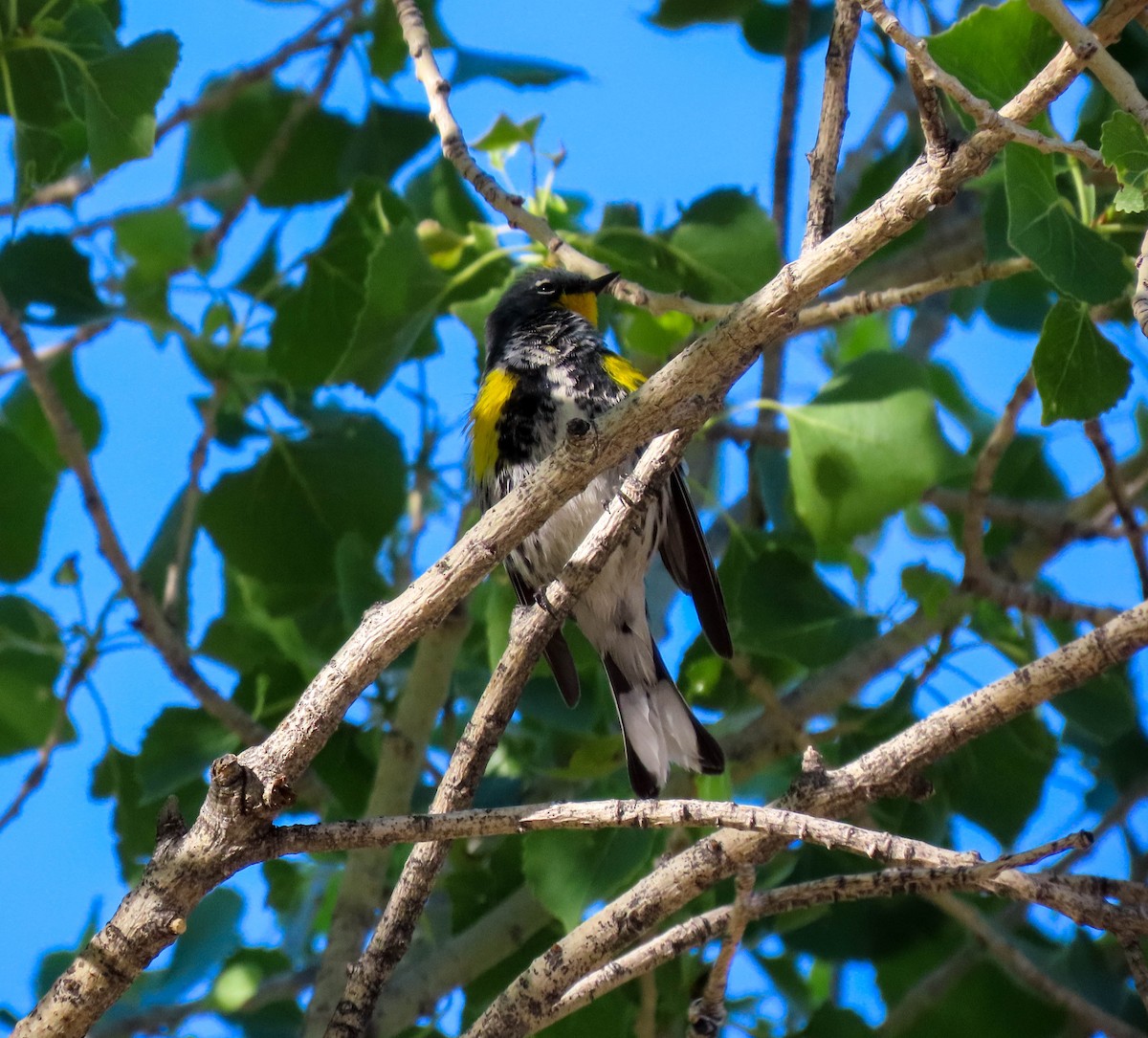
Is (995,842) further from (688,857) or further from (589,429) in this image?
(589,429)

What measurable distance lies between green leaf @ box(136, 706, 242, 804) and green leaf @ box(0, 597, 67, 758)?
0.97 feet

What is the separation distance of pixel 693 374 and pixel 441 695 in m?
1.65

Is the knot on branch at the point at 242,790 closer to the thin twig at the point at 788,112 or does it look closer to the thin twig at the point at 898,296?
the thin twig at the point at 898,296

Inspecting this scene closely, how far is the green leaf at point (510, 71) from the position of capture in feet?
11.6

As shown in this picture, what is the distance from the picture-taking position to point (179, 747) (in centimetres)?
317

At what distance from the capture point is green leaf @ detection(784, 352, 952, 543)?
2.88 metres

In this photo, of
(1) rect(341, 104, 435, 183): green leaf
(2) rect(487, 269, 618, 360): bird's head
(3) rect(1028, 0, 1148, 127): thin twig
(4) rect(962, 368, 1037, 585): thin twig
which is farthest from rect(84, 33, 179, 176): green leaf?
(4) rect(962, 368, 1037, 585): thin twig

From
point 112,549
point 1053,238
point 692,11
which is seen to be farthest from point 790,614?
point 692,11

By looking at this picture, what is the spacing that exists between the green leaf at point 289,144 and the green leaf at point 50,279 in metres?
0.71

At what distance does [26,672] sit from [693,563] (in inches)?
63.6

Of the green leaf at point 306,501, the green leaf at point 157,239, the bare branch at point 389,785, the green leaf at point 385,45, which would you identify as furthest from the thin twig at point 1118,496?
the green leaf at point 157,239

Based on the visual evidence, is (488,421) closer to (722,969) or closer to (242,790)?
(722,969)

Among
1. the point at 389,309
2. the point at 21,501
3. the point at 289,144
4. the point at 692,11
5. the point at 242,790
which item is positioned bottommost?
the point at 242,790

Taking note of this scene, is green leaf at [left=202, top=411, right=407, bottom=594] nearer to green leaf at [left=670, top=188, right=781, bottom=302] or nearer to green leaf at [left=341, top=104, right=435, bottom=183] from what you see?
green leaf at [left=341, top=104, right=435, bottom=183]
